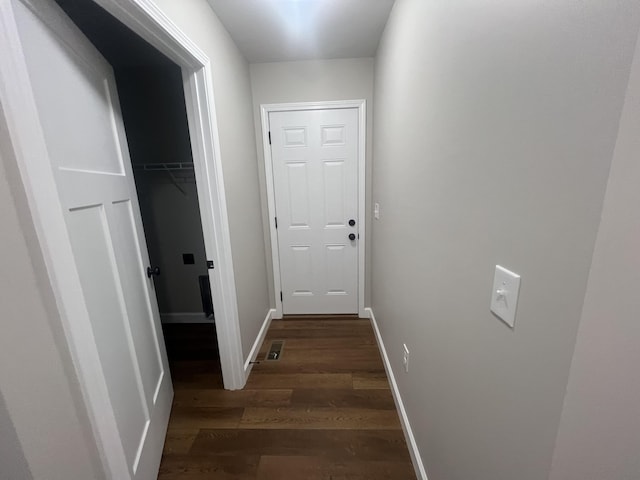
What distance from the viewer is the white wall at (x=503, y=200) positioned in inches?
15.6

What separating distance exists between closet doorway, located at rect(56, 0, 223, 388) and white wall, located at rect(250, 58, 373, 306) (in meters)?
0.71

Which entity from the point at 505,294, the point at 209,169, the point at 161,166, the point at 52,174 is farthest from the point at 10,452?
the point at 161,166

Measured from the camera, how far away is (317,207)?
242 cm

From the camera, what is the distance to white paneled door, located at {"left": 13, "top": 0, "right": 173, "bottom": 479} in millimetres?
790

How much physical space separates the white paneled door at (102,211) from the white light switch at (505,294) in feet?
4.09

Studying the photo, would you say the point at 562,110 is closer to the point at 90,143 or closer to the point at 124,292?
the point at 90,143

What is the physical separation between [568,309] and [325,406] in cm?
157

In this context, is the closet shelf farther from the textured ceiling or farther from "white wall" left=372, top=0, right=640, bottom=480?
"white wall" left=372, top=0, right=640, bottom=480

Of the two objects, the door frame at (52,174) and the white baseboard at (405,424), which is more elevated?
the door frame at (52,174)

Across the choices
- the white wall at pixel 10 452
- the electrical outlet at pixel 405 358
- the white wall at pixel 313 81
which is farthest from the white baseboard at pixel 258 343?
the white wall at pixel 313 81

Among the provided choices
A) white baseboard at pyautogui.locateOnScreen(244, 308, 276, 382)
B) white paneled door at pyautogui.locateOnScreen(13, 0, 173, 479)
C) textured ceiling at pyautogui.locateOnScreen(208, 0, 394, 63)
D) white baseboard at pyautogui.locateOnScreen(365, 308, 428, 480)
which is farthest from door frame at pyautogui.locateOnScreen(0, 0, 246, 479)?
white baseboard at pyautogui.locateOnScreen(365, 308, 428, 480)

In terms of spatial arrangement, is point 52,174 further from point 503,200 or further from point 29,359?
point 503,200

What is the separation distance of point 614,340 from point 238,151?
2019 mm

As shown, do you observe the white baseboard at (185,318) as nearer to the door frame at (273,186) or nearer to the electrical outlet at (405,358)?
the door frame at (273,186)
